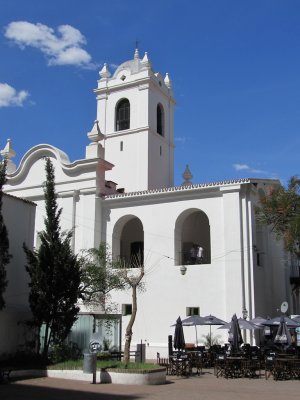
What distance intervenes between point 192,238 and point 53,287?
545 inches

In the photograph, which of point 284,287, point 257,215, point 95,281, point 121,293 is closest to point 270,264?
point 284,287

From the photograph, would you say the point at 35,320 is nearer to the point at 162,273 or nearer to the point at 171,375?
the point at 171,375

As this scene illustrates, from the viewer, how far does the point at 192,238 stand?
32062 mm

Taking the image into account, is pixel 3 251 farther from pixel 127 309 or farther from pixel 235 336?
pixel 127 309

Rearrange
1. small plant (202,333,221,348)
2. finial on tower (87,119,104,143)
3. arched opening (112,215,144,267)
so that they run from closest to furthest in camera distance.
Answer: small plant (202,333,221,348) → arched opening (112,215,144,267) → finial on tower (87,119,104,143)

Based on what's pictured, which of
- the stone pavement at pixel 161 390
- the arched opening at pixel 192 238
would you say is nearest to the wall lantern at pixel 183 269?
the arched opening at pixel 192 238

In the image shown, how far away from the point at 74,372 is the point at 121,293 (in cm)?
1108

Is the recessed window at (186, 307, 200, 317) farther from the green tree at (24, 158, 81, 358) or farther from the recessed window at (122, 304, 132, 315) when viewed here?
the green tree at (24, 158, 81, 358)

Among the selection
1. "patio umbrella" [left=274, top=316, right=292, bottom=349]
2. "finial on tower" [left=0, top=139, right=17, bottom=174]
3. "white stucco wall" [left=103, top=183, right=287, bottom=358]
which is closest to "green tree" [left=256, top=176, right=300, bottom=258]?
"white stucco wall" [left=103, top=183, right=287, bottom=358]

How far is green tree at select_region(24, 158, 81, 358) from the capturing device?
1959 centimetres

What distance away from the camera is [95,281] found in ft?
82.5

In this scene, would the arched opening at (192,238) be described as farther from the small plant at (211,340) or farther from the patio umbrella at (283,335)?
the patio umbrella at (283,335)

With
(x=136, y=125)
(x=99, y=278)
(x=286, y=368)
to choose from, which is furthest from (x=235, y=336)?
(x=136, y=125)

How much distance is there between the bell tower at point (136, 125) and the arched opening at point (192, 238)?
421 centimetres
